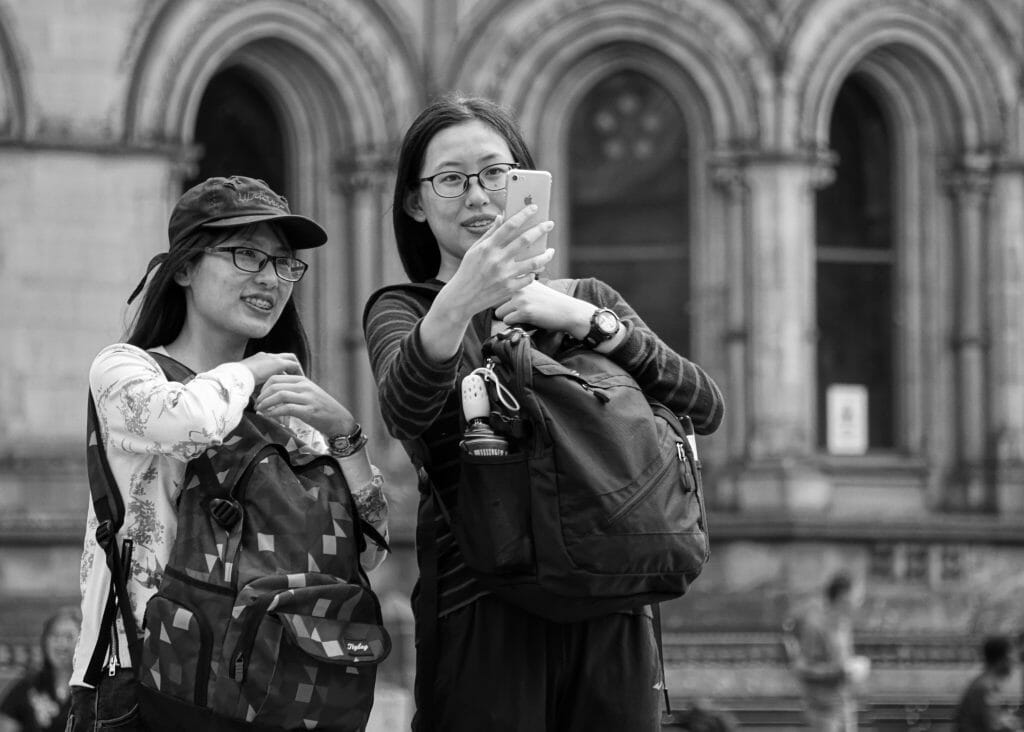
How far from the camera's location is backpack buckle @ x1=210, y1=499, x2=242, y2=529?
14.3 feet

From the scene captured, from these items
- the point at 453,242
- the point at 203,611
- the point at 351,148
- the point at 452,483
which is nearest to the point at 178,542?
the point at 203,611

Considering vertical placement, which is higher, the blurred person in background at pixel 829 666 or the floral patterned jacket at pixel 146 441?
the floral patterned jacket at pixel 146 441

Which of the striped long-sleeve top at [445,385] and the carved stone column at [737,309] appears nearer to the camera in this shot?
the striped long-sleeve top at [445,385]

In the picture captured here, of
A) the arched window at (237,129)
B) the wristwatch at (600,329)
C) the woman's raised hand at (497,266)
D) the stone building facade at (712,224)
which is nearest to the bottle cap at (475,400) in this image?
the woman's raised hand at (497,266)

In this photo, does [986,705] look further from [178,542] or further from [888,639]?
[178,542]

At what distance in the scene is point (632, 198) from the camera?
19625 millimetres

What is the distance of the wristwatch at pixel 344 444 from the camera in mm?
4633

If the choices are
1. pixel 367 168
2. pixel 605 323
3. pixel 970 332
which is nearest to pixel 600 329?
pixel 605 323

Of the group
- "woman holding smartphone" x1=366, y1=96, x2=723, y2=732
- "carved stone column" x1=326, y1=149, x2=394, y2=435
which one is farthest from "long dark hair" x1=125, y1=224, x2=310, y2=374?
"carved stone column" x1=326, y1=149, x2=394, y2=435

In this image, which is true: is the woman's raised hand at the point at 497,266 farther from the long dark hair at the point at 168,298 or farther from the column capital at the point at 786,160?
the column capital at the point at 786,160

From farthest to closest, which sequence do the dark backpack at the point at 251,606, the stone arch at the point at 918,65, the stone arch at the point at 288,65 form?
the stone arch at the point at 918,65 < the stone arch at the point at 288,65 < the dark backpack at the point at 251,606

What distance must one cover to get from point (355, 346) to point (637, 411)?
14.9 meters

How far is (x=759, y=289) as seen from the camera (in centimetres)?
1914

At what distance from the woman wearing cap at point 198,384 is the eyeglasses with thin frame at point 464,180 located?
300 millimetres
